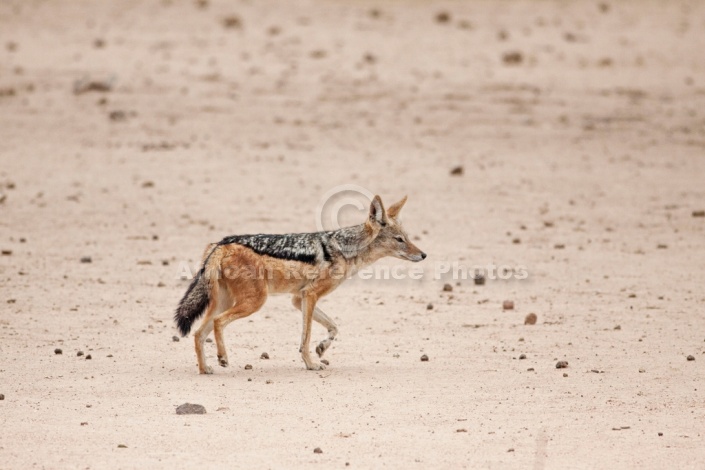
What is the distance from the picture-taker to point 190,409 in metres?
7.91

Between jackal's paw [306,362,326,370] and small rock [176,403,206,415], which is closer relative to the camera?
small rock [176,403,206,415]

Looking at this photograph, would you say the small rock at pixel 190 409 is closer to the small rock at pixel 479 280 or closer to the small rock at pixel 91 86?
the small rock at pixel 479 280

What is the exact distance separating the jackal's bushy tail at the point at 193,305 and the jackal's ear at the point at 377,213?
5.42ft

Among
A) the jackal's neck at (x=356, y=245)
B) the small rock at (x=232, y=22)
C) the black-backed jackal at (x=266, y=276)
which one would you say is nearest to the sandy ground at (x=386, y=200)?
the small rock at (x=232, y=22)

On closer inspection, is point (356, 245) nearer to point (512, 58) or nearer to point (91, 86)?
point (91, 86)

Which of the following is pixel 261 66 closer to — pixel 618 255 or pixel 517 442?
pixel 618 255

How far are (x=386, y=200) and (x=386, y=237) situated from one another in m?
5.71

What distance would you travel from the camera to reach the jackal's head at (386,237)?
9828mm

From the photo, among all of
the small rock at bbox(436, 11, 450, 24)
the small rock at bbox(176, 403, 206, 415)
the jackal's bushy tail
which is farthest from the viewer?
the small rock at bbox(436, 11, 450, 24)

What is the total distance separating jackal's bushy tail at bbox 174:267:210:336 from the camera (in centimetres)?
893

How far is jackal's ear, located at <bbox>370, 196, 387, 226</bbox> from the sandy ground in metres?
1.14

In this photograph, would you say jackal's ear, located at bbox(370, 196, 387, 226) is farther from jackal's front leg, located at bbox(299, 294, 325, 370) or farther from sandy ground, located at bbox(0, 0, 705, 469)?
sandy ground, located at bbox(0, 0, 705, 469)

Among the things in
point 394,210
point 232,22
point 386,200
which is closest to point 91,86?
point 232,22

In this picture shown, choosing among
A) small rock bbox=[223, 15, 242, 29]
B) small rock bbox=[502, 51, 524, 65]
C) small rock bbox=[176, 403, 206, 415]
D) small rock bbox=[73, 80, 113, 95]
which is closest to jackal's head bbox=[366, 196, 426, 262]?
small rock bbox=[176, 403, 206, 415]
